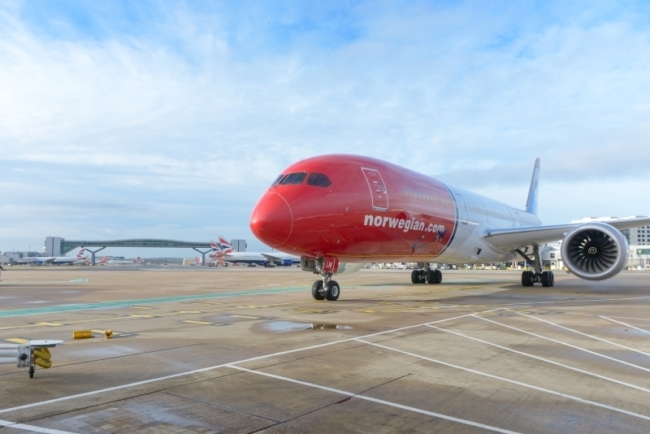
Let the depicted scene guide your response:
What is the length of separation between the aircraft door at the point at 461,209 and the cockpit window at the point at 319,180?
7180 millimetres

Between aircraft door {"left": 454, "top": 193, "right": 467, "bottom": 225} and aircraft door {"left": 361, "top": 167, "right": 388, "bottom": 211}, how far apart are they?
5.22 meters

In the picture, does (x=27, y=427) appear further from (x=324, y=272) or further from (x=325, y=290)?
(x=325, y=290)

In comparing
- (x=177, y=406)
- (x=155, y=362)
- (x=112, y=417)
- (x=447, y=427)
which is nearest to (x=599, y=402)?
(x=447, y=427)

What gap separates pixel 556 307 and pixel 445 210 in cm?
524

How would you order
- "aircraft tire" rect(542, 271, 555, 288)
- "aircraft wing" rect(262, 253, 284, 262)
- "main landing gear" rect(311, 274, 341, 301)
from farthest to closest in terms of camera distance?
"aircraft wing" rect(262, 253, 284, 262) < "aircraft tire" rect(542, 271, 555, 288) < "main landing gear" rect(311, 274, 341, 301)

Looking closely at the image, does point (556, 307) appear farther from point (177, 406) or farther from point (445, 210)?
point (177, 406)

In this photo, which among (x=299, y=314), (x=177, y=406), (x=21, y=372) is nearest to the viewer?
(x=177, y=406)

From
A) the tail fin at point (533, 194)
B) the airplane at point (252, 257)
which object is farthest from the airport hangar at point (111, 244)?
the tail fin at point (533, 194)

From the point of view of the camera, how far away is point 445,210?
1759cm

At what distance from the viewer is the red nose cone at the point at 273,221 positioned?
12328mm

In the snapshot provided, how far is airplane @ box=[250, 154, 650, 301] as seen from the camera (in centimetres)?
1273

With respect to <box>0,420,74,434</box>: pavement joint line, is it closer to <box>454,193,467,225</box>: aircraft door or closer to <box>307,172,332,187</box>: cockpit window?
<box>307,172,332,187</box>: cockpit window

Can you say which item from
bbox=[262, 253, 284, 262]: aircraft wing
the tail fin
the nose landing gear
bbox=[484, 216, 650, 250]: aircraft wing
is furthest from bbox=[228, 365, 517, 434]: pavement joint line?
bbox=[262, 253, 284, 262]: aircraft wing

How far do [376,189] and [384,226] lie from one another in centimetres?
106
